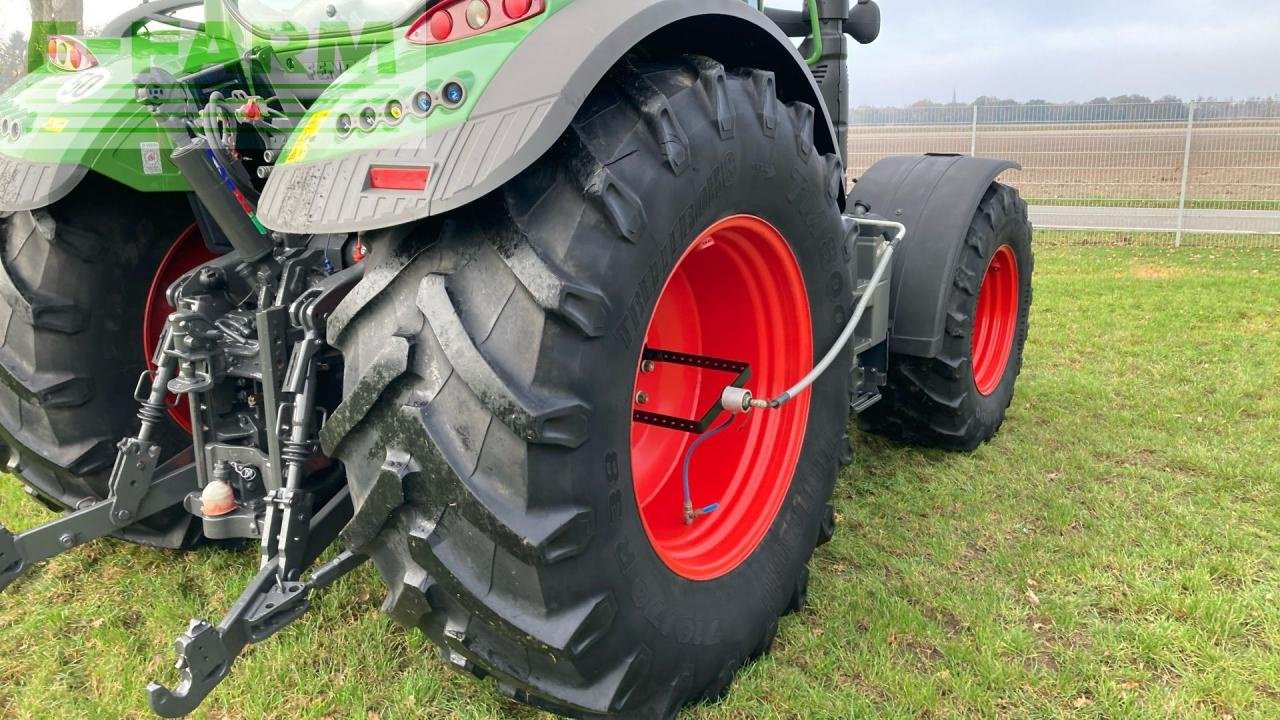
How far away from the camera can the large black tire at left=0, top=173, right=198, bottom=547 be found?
264 cm

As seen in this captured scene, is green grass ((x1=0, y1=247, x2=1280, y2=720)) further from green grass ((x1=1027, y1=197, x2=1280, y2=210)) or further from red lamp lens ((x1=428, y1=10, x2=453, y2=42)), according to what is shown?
green grass ((x1=1027, y1=197, x2=1280, y2=210))

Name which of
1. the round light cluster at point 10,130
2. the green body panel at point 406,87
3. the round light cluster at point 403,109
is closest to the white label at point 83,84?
the round light cluster at point 10,130

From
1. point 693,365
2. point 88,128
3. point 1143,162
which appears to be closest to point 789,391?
point 693,365

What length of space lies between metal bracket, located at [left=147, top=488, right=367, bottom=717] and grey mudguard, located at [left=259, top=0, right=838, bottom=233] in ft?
2.62

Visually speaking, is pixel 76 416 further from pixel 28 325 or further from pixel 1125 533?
pixel 1125 533

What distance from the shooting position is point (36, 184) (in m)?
2.41

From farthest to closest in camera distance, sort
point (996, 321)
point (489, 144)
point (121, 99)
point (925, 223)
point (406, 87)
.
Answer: point (996, 321), point (925, 223), point (121, 99), point (406, 87), point (489, 144)

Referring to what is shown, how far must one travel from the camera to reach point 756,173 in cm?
228

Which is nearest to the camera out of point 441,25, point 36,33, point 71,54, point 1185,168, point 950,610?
point 441,25

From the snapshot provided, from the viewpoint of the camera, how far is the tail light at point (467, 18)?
184 centimetres

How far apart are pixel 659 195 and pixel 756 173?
439 millimetres

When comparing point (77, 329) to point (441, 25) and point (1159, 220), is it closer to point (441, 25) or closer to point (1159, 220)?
point (441, 25)

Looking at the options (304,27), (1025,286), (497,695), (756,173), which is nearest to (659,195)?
(756,173)

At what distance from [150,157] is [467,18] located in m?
1.26
